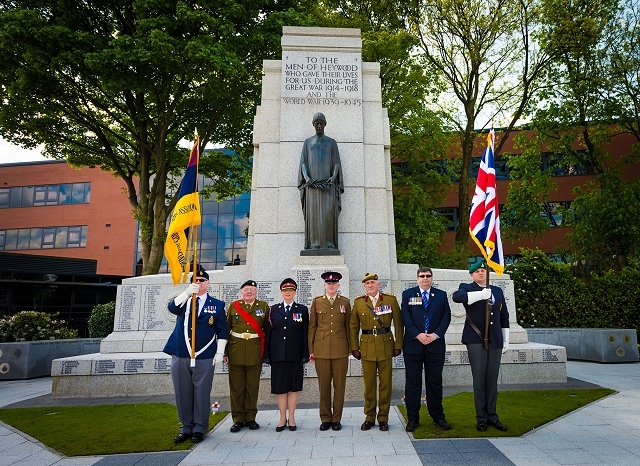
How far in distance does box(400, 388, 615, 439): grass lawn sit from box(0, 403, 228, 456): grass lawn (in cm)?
298

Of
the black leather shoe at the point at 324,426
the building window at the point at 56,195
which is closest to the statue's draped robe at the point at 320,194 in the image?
the black leather shoe at the point at 324,426

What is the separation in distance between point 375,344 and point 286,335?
118cm

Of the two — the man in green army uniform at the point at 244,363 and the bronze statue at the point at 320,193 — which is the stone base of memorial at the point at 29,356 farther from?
the man in green army uniform at the point at 244,363

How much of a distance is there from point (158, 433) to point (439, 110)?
20.2 m

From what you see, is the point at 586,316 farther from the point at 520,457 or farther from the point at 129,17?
the point at 129,17

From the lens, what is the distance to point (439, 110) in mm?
22219

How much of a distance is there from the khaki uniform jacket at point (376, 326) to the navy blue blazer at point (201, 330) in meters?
1.71

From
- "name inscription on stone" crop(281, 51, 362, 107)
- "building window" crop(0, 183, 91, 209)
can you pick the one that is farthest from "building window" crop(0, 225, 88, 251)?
"name inscription on stone" crop(281, 51, 362, 107)

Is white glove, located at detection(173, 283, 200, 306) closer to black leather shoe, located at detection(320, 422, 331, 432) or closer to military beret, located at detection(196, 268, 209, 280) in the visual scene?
military beret, located at detection(196, 268, 209, 280)

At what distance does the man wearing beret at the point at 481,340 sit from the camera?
559cm

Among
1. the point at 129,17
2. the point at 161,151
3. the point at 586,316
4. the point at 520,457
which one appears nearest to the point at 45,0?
the point at 129,17

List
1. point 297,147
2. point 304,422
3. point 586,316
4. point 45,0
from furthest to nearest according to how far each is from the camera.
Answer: point 586,316
point 45,0
point 297,147
point 304,422

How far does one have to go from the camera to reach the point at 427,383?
5641 mm

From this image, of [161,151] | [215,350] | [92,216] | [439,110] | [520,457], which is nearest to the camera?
[520,457]
